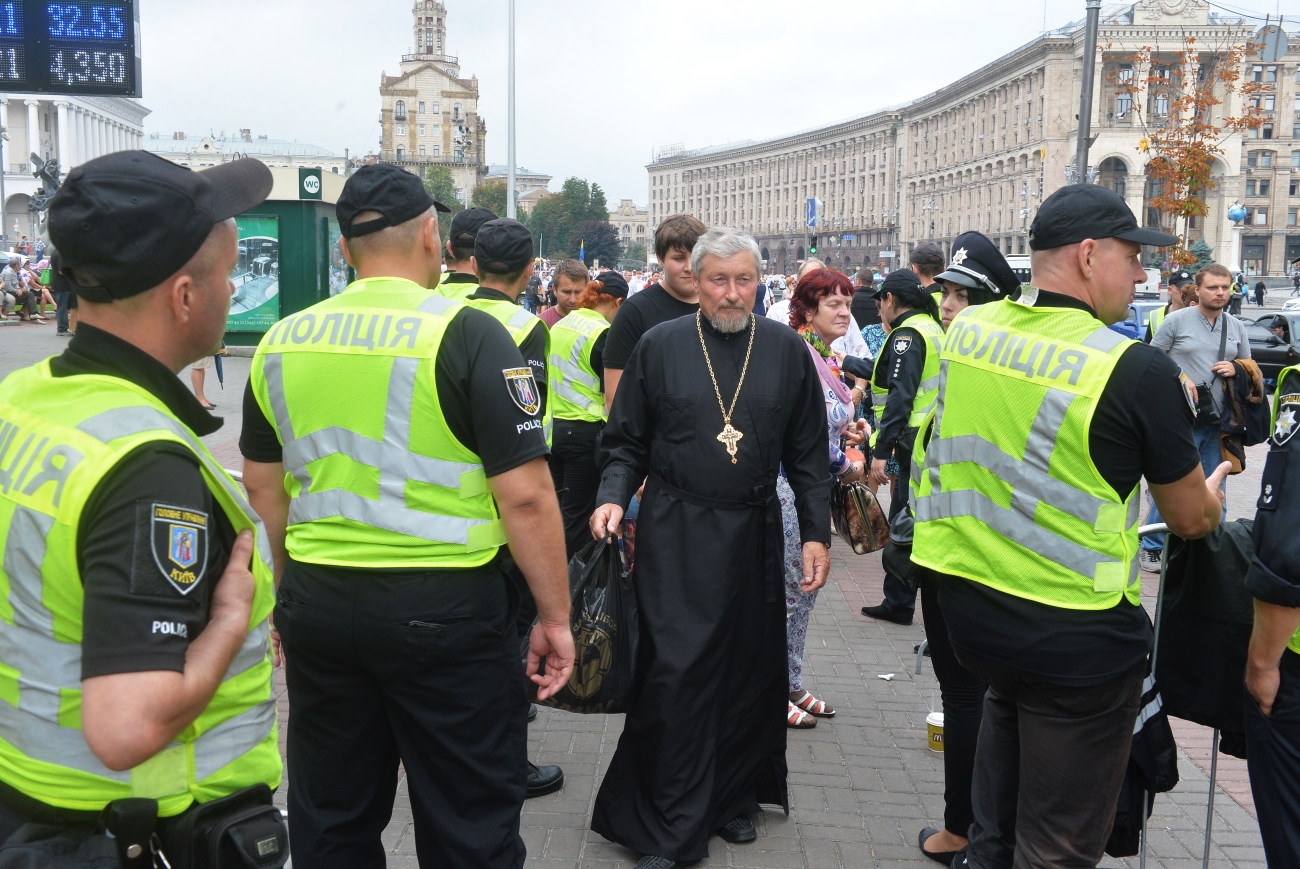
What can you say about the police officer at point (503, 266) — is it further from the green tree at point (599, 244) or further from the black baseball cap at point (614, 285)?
the green tree at point (599, 244)

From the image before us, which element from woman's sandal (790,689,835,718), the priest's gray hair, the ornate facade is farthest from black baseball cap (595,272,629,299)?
the ornate facade

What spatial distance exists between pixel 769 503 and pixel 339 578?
5.82ft

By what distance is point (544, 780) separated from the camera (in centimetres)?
464

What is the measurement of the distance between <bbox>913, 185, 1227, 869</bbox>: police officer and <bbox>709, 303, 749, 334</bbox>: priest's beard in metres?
1.07

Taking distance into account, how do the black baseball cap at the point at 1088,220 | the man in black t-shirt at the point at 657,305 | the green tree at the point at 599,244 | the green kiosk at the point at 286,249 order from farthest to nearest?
the green tree at the point at 599,244 < the green kiosk at the point at 286,249 < the man in black t-shirt at the point at 657,305 < the black baseball cap at the point at 1088,220

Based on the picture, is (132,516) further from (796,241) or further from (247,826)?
(796,241)

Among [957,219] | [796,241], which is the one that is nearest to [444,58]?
[796,241]

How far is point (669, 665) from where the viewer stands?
395cm

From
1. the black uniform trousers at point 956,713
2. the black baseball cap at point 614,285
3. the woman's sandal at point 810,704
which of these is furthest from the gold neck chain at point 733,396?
the black baseball cap at point 614,285

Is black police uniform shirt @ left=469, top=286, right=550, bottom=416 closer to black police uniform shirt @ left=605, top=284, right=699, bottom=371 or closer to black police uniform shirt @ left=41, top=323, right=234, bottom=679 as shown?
black police uniform shirt @ left=605, top=284, right=699, bottom=371

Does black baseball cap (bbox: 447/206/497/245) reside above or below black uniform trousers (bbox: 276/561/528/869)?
above

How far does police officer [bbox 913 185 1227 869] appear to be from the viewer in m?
2.85

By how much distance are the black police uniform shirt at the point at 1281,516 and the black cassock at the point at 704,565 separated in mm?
1535

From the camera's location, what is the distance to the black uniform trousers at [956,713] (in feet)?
12.8
